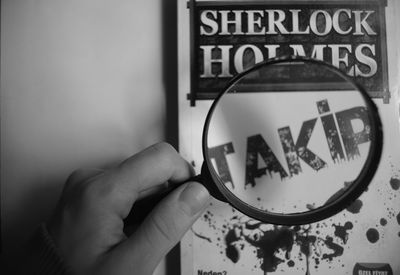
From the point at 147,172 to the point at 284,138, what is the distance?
0.23 metres

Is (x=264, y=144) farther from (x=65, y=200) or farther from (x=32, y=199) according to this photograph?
(x=32, y=199)

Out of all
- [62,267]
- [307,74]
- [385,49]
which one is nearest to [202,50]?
[307,74]

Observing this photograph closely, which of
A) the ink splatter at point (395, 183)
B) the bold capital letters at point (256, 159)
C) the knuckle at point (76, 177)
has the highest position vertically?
the bold capital letters at point (256, 159)

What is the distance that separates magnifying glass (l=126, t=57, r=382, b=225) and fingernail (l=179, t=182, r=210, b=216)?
0.07 m

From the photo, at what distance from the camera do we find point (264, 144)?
0.70 metres

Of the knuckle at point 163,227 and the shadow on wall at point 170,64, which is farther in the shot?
the shadow on wall at point 170,64

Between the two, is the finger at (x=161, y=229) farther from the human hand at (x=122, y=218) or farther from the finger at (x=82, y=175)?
the finger at (x=82, y=175)

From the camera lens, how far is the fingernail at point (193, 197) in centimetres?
58

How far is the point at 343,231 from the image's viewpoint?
70 cm

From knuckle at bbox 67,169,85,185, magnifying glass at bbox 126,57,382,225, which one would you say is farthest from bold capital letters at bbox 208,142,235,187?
→ knuckle at bbox 67,169,85,185

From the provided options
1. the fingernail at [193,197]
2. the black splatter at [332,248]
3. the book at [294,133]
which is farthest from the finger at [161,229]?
the black splatter at [332,248]

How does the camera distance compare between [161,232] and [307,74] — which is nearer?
[161,232]

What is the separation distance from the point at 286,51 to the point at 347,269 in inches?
15.2

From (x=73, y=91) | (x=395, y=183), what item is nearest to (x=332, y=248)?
(x=395, y=183)
